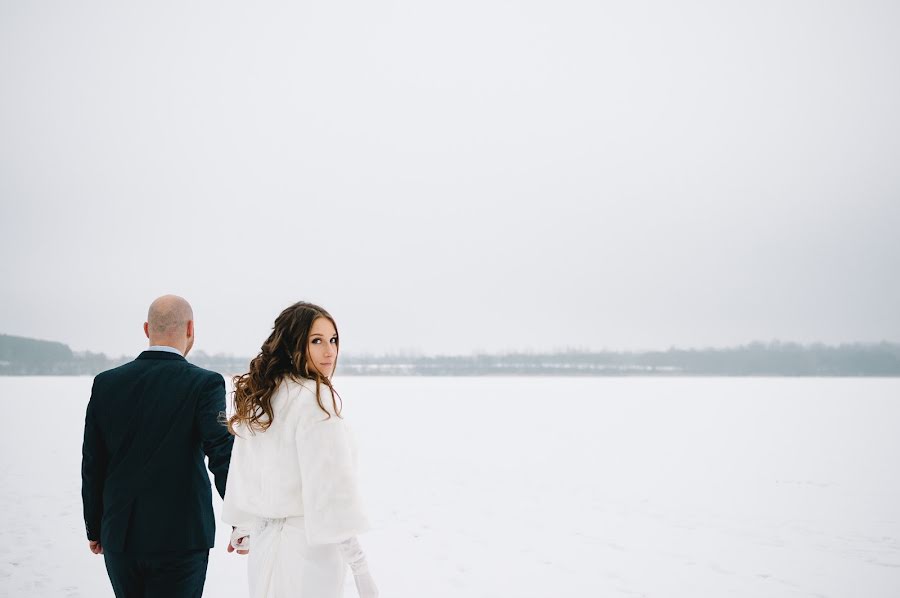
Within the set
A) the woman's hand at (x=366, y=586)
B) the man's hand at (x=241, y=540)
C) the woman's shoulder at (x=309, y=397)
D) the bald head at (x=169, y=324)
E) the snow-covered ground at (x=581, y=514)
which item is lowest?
the snow-covered ground at (x=581, y=514)

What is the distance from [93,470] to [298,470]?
0.93m

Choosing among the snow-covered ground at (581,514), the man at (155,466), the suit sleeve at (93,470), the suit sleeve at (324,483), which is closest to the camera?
the suit sleeve at (324,483)

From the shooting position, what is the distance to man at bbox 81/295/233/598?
7.93 feet

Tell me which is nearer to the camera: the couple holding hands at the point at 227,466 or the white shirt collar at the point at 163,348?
the couple holding hands at the point at 227,466

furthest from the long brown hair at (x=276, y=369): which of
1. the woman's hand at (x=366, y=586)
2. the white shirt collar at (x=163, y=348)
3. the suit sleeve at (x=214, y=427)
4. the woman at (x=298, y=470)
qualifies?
the woman's hand at (x=366, y=586)

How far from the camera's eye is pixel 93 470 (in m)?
2.52

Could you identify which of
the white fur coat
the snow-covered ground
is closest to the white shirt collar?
the white fur coat

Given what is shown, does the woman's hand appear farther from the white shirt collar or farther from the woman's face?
the white shirt collar

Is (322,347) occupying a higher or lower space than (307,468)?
higher

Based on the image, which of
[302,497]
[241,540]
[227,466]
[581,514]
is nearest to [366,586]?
[302,497]

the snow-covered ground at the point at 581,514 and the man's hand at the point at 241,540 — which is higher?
the man's hand at the point at 241,540

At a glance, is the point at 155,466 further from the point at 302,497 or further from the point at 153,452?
the point at 302,497

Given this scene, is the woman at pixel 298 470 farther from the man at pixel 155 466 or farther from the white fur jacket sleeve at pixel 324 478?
the man at pixel 155 466

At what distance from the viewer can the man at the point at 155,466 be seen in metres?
2.42
